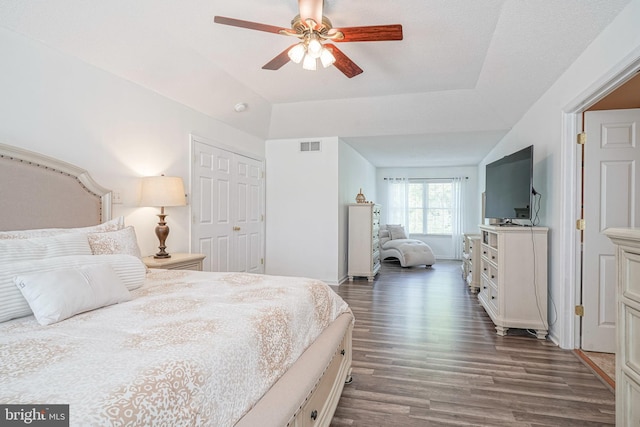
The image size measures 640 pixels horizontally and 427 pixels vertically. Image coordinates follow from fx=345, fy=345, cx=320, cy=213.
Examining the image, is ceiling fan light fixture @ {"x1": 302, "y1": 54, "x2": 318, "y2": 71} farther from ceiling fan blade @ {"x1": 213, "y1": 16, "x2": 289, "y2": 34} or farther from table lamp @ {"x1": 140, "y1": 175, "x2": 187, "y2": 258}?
table lamp @ {"x1": 140, "y1": 175, "x2": 187, "y2": 258}

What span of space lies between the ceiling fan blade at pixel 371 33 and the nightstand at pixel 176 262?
7.34ft

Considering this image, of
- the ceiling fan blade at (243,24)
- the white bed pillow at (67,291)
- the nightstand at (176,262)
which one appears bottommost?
the nightstand at (176,262)

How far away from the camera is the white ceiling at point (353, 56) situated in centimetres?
246

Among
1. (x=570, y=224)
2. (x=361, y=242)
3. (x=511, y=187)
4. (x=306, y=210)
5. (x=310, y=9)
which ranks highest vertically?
(x=310, y=9)

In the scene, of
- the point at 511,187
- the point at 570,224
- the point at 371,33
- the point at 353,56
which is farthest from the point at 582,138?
the point at 353,56

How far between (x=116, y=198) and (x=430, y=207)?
293 inches

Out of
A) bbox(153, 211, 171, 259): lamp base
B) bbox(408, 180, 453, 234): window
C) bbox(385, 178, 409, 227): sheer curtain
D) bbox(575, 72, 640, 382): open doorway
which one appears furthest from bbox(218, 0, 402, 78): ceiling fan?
bbox(408, 180, 453, 234): window

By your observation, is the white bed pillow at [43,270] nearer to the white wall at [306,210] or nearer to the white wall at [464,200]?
the white wall at [306,210]

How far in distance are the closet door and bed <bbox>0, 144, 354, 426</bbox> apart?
1.60 metres

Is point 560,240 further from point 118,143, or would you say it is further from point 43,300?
point 118,143

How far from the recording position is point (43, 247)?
1.77m

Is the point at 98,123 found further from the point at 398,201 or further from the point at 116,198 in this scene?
the point at 398,201

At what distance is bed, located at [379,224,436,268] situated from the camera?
23.4ft

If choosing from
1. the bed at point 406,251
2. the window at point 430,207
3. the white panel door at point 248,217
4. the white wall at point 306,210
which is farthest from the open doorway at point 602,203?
the window at point 430,207
